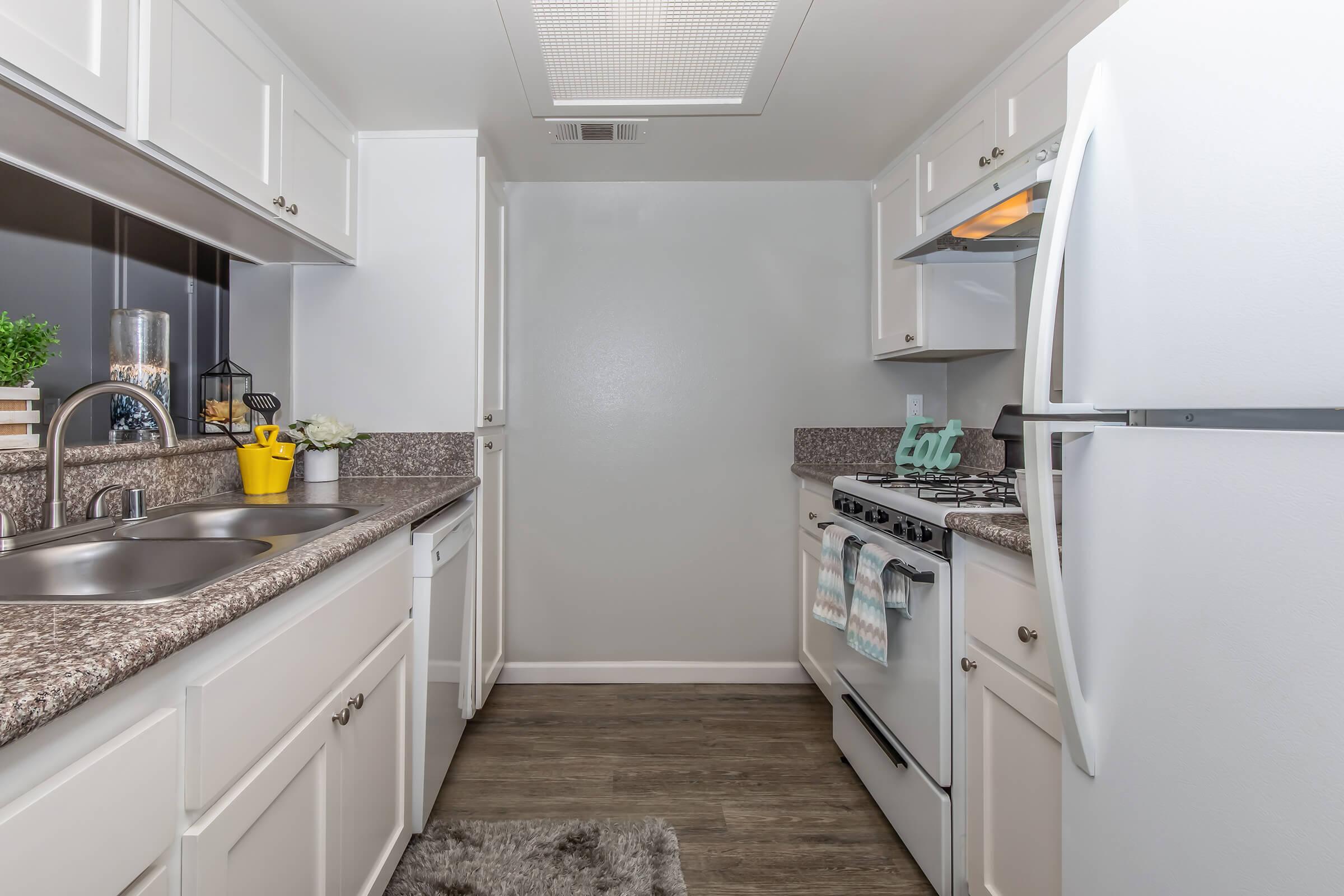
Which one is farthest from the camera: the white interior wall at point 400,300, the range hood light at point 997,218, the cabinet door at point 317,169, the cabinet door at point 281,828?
the white interior wall at point 400,300

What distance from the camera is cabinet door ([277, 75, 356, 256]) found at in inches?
79.0

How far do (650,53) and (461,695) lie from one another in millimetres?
2051

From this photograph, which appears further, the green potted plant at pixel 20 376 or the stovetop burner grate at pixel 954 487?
the stovetop burner grate at pixel 954 487

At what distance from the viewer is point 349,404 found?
2588 mm

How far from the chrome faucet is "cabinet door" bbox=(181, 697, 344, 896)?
56 cm

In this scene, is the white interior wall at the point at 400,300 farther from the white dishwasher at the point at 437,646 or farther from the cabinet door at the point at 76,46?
the cabinet door at the point at 76,46

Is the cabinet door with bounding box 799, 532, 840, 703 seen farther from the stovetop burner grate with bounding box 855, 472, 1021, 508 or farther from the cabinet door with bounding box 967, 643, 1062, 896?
the cabinet door with bounding box 967, 643, 1062, 896

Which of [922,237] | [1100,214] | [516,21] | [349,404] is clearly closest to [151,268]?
[349,404]

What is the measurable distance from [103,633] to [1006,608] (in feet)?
4.71

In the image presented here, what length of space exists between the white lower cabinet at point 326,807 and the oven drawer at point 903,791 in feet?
4.14

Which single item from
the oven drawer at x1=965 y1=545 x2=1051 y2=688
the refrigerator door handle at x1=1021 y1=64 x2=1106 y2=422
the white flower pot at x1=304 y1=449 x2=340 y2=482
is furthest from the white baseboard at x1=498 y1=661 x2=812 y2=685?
the refrigerator door handle at x1=1021 y1=64 x2=1106 y2=422

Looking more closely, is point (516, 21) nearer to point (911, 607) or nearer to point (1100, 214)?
point (1100, 214)

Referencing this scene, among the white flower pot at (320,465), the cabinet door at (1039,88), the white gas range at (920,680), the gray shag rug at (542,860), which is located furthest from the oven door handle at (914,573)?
the white flower pot at (320,465)

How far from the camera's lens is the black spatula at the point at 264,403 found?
7.39ft
